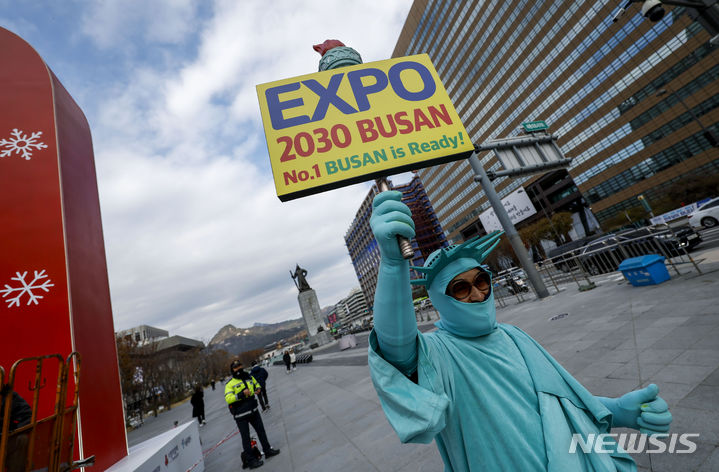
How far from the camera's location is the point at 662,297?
6164 mm

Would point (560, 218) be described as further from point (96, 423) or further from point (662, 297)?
point (96, 423)

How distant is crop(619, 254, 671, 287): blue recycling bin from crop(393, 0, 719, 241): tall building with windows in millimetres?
23721

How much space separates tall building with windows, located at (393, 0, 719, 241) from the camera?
29.1 metres

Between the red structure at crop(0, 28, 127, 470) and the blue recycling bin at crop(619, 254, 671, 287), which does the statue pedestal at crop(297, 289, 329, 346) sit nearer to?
the blue recycling bin at crop(619, 254, 671, 287)

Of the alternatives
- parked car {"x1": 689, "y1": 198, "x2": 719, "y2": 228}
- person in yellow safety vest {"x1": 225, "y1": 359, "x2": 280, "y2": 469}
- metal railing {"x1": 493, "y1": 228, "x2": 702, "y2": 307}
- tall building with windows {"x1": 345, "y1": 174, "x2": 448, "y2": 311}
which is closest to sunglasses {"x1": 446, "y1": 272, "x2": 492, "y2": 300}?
person in yellow safety vest {"x1": 225, "y1": 359, "x2": 280, "y2": 469}

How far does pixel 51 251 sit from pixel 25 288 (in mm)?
474

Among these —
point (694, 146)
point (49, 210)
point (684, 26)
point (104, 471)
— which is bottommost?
point (104, 471)

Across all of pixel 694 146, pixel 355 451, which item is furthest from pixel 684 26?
pixel 355 451

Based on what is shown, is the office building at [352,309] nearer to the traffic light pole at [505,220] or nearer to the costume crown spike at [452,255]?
the traffic light pole at [505,220]

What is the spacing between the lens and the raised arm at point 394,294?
1.15 metres

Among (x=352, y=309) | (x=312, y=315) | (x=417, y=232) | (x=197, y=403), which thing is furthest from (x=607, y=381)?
(x=352, y=309)

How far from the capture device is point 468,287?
4.86ft

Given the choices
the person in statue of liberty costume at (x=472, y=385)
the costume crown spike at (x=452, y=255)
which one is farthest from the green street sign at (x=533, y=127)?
the person in statue of liberty costume at (x=472, y=385)

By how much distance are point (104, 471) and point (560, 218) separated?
4344 cm
